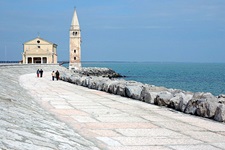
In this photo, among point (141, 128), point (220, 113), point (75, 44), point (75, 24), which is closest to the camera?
point (141, 128)

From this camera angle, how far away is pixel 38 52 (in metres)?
83.3

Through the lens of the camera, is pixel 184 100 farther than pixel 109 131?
Yes

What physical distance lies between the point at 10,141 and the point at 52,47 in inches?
3338

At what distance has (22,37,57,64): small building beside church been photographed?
83.0m

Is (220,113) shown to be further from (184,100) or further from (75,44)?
(75,44)

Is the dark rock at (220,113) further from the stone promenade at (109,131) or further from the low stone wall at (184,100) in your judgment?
the stone promenade at (109,131)

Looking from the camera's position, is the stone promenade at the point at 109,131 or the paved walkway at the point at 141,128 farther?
the paved walkway at the point at 141,128

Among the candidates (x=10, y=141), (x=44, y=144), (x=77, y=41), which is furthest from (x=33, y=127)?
(x=77, y=41)

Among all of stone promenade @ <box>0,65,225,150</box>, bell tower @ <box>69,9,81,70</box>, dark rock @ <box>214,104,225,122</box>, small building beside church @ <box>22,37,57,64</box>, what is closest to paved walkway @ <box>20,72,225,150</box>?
stone promenade @ <box>0,65,225,150</box>

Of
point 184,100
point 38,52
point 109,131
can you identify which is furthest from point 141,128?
point 38,52

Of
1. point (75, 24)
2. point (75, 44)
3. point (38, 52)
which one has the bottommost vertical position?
point (38, 52)

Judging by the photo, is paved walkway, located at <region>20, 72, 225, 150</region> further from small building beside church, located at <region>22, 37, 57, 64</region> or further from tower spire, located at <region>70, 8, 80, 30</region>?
tower spire, located at <region>70, 8, 80, 30</region>

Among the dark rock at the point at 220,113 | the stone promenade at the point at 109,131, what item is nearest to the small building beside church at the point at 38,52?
the stone promenade at the point at 109,131

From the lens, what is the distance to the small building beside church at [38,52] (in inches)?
3268
